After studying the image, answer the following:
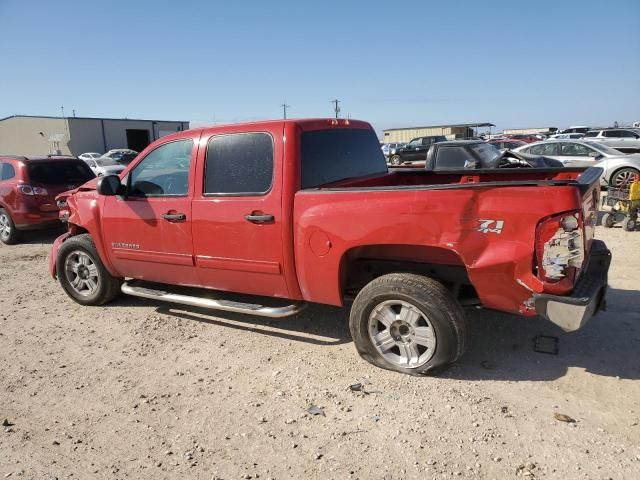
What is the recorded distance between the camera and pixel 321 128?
13.5ft

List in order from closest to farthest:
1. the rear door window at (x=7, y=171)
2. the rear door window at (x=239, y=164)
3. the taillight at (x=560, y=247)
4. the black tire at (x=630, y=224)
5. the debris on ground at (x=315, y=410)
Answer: the taillight at (x=560, y=247) < the debris on ground at (x=315, y=410) < the rear door window at (x=239, y=164) < the black tire at (x=630, y=224) < the rear door window at (x=7, y=171)

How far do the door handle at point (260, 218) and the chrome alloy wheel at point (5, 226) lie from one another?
753 centimetres

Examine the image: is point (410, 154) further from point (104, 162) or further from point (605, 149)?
point (104, 162)

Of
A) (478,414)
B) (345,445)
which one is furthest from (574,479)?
(345,445)

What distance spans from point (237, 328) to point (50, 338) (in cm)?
181

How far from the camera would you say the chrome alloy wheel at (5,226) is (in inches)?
364

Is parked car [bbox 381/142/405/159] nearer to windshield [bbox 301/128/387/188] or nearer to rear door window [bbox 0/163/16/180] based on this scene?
rear door window [bbox 0/163/16/180]

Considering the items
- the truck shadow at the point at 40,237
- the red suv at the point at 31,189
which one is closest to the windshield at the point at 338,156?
the red suv at the point at 31,189

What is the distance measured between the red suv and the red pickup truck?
4.37m

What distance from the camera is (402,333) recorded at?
358 centimetres

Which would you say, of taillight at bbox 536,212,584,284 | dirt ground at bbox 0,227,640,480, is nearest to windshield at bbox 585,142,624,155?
dirt ground at bbox 0,227,640,480

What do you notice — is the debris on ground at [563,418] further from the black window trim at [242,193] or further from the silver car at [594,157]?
the silver car at [594,157]

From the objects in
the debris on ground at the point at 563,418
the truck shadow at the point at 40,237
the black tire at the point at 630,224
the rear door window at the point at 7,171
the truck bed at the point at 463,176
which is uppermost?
the rear door window at the point at 7,171

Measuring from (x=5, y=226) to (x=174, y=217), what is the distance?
6916 millimetres
